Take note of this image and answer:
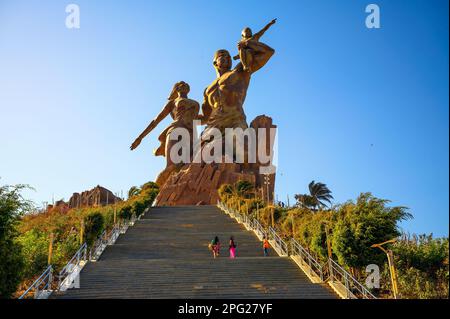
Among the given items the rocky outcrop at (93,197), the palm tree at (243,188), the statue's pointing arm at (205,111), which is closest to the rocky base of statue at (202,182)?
the palm tree at (243,188)

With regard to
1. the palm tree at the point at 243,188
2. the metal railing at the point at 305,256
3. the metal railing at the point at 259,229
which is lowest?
the metal railing at the point at 305,256

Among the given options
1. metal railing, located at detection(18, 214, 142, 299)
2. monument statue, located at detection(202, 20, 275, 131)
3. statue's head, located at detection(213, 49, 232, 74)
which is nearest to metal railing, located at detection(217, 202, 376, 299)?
metal railing, located at detection(18, 214, 142, 299)

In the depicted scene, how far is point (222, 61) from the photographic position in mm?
38438

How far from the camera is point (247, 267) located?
12094 mm

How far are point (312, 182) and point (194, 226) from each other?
68.7 ft

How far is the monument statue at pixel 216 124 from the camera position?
33.1 m

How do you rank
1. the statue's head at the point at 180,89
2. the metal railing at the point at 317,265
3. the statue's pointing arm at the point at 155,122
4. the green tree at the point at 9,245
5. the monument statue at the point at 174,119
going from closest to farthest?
1. the green tree at the point at 9,245
2. the metal railing at the point at 317,265
3. the monument statue at the point at 174,119
4. the statue's head at the point at 180,89
5. the statue's pointing arm at the point at 155,122

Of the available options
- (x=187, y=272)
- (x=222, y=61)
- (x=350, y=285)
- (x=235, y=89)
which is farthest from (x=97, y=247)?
(x=222, y=61)

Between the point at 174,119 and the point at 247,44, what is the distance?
9.41m

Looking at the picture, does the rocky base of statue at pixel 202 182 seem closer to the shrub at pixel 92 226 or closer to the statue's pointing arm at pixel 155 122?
the statue's pointing arm at pixel 155 122

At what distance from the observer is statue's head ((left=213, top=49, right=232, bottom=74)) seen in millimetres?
38438

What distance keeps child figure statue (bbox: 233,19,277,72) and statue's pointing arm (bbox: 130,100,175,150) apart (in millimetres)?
7778
